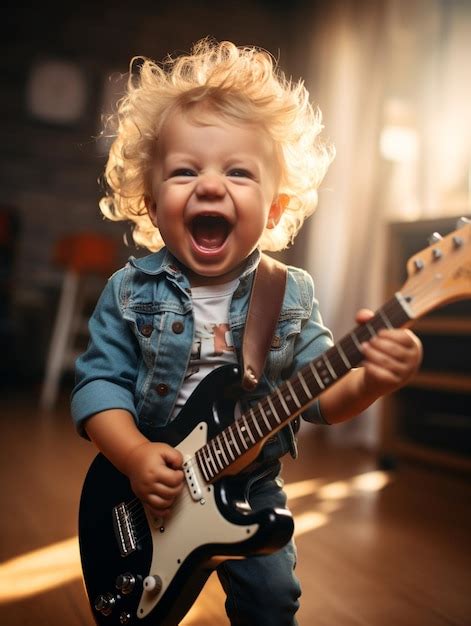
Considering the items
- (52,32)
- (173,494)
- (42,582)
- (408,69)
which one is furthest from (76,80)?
(173,494)

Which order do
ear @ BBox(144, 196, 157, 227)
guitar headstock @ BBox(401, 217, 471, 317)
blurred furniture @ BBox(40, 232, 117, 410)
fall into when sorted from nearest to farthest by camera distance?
guitar headstock @ BBox(401, 217, 471, 317) → ear @ BBox(144, 196, 157, 227) → blurred furniture @ BBox(40, 232, 117, 410)

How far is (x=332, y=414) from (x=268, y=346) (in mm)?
115

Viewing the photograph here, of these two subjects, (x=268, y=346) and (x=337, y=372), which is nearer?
(x=337, y=372)

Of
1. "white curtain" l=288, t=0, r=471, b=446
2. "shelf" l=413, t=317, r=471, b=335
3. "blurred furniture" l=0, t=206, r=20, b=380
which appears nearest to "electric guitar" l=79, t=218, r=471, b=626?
"shelf" l=413, t=317, r=471, b=335

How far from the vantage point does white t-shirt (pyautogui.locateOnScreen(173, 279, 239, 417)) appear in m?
0.86

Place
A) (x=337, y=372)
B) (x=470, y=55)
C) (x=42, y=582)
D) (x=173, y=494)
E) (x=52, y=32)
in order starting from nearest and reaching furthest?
1. (x=337, y=372)
2. (x=173, y=494)
3. (x=42, y=582)
4. (x=470, y=55)
5. (x=52, y=32)

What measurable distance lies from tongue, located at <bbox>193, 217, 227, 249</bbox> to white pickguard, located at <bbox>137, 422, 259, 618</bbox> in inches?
9.0

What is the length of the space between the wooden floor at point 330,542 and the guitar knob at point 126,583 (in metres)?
0.29

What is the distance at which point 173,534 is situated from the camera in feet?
Result: 2.57

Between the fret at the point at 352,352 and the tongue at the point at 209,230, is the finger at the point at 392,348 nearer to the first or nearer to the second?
the fret at the point at 352,352

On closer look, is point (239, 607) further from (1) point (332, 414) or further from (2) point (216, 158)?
(2) point (216, 158)

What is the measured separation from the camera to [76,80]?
445 cm

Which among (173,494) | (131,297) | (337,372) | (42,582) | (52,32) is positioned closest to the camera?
(337,372)

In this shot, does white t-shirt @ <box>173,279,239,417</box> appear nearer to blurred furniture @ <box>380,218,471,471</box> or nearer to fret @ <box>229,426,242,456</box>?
fret @ <box>229,426,242,456</box>
